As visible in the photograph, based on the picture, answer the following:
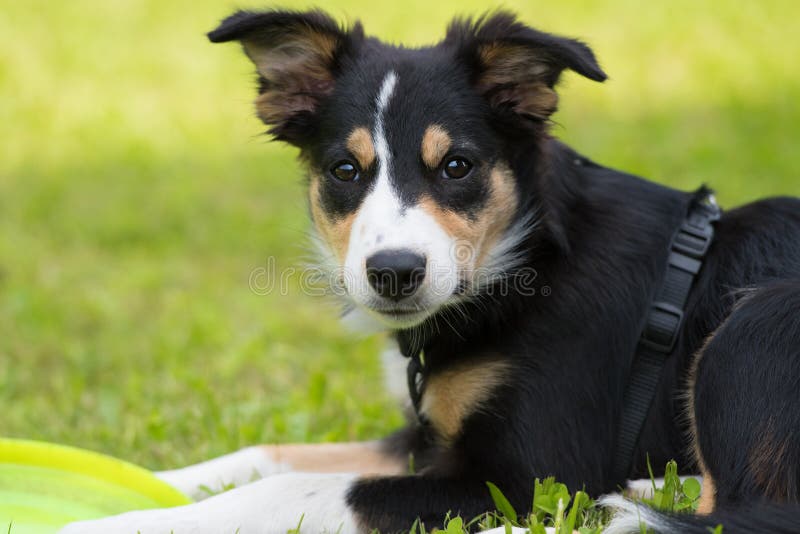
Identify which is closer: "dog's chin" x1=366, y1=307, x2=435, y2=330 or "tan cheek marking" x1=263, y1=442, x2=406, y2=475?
"dog's chin" x1=366, y1=307, x2=435, y2=330

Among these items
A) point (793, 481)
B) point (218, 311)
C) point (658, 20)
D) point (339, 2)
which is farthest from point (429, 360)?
point (339, 2)

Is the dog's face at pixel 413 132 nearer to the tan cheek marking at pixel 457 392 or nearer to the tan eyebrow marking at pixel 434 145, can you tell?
the tan eyebrow marking at pixel 434 145

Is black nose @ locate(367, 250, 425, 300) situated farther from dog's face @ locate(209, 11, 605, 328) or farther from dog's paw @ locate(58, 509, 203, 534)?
dog's paw @ locate(58, 509, 203, 534)

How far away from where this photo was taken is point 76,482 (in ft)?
12.1

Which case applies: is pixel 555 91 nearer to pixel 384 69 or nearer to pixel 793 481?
pixel 384 69

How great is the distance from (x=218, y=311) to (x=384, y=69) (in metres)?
3.17

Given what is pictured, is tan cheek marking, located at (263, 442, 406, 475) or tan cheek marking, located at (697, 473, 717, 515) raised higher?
tan cheek marking, located at (697, 473, 717, 515)

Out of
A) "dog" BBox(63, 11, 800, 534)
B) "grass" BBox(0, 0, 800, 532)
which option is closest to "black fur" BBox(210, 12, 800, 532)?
"dog" BBox(63, 11, 800, 534)

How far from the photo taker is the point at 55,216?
8.23 meters

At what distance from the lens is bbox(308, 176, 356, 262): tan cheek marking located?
12.1 ft

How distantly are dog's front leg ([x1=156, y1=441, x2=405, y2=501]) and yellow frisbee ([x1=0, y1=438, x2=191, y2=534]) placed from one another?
1.05 feet

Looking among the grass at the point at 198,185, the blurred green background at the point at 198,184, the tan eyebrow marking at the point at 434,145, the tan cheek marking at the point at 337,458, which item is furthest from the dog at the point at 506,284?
the grass at the point at 198,185

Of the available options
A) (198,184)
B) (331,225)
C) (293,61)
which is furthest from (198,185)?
(331,225)

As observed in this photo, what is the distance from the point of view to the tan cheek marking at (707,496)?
3.20 metres
